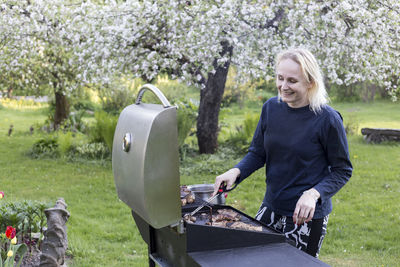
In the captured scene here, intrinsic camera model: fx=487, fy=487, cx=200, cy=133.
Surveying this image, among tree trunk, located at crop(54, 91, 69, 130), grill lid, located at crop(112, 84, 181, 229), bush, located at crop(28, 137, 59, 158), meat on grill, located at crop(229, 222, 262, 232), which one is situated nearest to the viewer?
grill lid, located at crop(112, 84, 181, 229)

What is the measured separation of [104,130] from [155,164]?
757cm

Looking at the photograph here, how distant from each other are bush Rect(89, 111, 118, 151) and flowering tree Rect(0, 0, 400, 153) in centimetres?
109

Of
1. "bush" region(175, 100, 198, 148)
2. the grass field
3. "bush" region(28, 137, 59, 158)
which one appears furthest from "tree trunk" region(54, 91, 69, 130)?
"bush" region(175, 100, 198, 148)

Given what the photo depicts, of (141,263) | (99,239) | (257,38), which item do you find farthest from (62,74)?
(141,263)

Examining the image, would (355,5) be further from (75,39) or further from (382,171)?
(75,39)

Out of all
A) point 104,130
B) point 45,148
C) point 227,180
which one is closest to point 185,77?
point 104,130

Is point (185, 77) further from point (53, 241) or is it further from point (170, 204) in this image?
point (170, 204)

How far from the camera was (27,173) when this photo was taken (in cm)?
847

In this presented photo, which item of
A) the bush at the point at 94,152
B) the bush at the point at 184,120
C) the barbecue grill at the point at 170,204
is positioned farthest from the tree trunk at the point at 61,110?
the barbecue grill at the point at 170,204

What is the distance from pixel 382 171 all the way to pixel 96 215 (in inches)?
202

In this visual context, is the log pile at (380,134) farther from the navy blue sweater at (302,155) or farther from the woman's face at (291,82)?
the woman's face at (291,82)

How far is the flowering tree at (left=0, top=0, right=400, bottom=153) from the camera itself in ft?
22.0

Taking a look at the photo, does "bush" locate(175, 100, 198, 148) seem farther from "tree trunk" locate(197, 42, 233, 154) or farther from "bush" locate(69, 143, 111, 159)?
"bush" locate(69, 143, 111, 159)

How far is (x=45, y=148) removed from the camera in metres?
9.96
